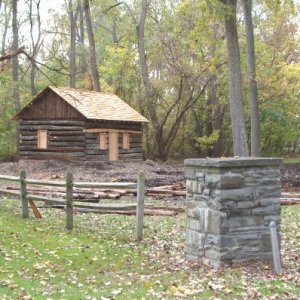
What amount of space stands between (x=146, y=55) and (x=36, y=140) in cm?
1239

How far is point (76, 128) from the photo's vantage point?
2842 centimetres

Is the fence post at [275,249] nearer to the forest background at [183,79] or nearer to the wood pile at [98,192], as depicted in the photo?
the wood pile at [98,192]

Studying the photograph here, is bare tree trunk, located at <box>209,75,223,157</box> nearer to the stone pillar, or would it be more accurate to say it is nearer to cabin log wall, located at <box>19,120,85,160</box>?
cabin log wall, located at <box>19,120,85,160</box>

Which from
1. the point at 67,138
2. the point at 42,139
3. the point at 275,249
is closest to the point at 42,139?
the point at 42,139

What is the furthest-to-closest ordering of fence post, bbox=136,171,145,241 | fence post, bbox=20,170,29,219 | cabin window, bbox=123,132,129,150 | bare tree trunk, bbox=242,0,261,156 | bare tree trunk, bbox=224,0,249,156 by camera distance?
1. cabin window, bbox=123,132,129,150
2. bare tree trunk, bbox=242,0,261,156
3. bare tree trunk, bbox=224,0,249,156
4. fence post, bbox=20,170,29,219
5. fence post, bbox=136,171,145,241

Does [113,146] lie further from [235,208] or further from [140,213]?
[235,208]

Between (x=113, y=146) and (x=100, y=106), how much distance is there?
2443mm

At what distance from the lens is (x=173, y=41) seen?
35844 mm

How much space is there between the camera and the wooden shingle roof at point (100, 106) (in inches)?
1113

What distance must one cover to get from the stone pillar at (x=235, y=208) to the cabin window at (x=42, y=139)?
22665mm

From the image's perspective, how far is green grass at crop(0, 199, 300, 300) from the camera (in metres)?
6.51

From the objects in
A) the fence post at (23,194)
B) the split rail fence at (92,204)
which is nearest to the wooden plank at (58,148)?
the split rail fence at (92,204)

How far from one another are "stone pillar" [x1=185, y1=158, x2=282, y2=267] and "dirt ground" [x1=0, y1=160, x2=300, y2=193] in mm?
10657

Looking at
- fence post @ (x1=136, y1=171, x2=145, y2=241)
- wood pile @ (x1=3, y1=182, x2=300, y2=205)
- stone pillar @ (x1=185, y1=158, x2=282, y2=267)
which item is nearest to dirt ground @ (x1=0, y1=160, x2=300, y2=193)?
wood pile @ (x1=3, y1=182, x2=300, y2=205)
